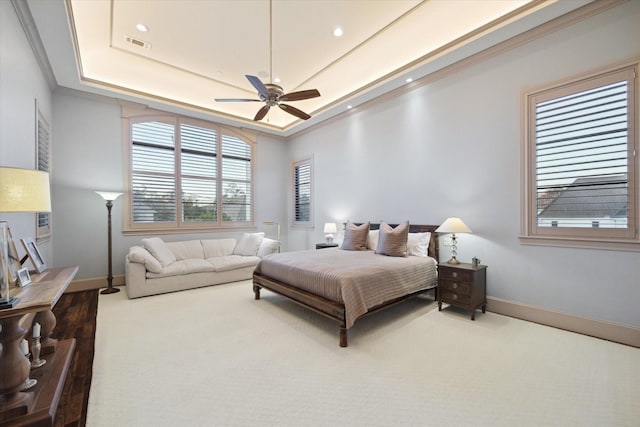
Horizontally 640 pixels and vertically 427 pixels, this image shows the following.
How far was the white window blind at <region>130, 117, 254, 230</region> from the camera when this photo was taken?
525 centimetres

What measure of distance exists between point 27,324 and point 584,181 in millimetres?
5493

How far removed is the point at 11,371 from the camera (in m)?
1.57

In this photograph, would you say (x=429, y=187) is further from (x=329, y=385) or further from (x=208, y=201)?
(x=208, y=201)

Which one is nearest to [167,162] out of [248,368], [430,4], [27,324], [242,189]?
[242,189]

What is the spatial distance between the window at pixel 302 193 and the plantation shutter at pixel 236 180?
118 centimetres

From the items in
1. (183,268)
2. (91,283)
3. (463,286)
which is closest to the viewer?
(463,286)

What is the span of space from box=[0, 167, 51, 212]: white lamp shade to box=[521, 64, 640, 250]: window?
455 cm

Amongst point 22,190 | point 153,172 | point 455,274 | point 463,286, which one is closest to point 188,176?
point 153,172

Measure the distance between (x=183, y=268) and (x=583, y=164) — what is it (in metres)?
5.62

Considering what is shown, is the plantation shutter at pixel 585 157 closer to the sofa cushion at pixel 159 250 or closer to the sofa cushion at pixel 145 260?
the sofa cushion at pixel 145 260

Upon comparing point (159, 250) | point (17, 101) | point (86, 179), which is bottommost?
point (159, 250)

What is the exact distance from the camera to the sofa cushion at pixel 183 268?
4297 millimetres

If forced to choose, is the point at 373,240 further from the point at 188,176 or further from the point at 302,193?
the point at 188,176

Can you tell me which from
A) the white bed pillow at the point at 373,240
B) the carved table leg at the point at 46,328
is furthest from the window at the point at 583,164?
the carved table leg at the point at 46,328
